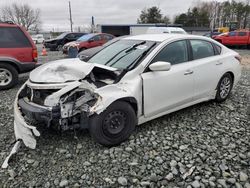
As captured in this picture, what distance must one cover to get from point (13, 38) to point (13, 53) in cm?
42

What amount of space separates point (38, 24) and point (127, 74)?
254 feet

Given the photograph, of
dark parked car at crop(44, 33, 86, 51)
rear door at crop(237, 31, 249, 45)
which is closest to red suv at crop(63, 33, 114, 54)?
dark parked car at crop(44, 33, 86, 51)

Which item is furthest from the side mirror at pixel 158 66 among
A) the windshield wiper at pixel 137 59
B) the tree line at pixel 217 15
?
the tree line at pixel 217 15

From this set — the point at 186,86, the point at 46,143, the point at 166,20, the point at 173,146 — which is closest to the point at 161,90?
the point at 186,86

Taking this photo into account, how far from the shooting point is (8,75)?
659cm

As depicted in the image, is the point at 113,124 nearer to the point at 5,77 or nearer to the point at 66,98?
the point at 66,98

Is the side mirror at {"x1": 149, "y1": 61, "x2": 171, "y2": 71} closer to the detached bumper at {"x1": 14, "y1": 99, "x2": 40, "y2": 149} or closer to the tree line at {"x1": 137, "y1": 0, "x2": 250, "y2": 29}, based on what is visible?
the detached bumper at {"x1": 14, "y1": 99, "x2": 40, "y2": 149}

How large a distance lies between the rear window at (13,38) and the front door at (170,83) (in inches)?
178

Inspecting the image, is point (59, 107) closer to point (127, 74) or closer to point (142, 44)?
point (127, 74)

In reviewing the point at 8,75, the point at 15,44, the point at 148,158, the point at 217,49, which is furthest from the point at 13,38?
the point at 148,158

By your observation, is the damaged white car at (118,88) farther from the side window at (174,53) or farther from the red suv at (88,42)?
the red suv at (88,42)

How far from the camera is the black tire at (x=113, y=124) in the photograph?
10.3 ft

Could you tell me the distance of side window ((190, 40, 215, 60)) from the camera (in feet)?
14.3

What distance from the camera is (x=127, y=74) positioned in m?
3.44
